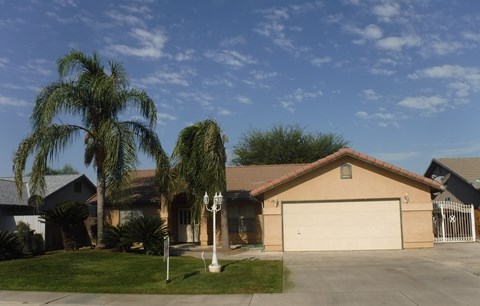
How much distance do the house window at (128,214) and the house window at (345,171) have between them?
36.5 feet

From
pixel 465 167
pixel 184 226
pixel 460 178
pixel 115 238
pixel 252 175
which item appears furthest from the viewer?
pixel 465 167

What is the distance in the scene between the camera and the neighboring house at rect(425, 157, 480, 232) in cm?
2902

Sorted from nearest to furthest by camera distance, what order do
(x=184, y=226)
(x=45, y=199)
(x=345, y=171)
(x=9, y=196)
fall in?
(x=345, y=171) → (x=9, y=196) → (x=184, y=226) → (x=45, y=199)

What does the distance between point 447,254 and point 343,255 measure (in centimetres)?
370

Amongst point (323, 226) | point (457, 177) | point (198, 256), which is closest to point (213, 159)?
point (198, 256)

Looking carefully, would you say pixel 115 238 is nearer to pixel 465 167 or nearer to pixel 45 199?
pixel 45 199

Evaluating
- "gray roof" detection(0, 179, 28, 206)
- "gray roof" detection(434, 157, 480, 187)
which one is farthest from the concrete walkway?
"gray roof" detection(0, 179, 28, 206)

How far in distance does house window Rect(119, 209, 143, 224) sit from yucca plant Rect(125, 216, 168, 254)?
23.2 ft

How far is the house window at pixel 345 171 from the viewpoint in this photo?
21.5 m

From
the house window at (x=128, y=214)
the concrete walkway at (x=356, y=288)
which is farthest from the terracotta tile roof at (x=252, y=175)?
the concrete walkway at (x=356, y=288)

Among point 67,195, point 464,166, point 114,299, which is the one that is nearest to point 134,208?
point 67,195

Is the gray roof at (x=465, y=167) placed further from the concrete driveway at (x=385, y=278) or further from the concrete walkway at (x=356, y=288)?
the concrete walkway at (x=356, y=288)

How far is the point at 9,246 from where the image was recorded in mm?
18000

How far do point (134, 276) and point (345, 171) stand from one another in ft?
35.6
